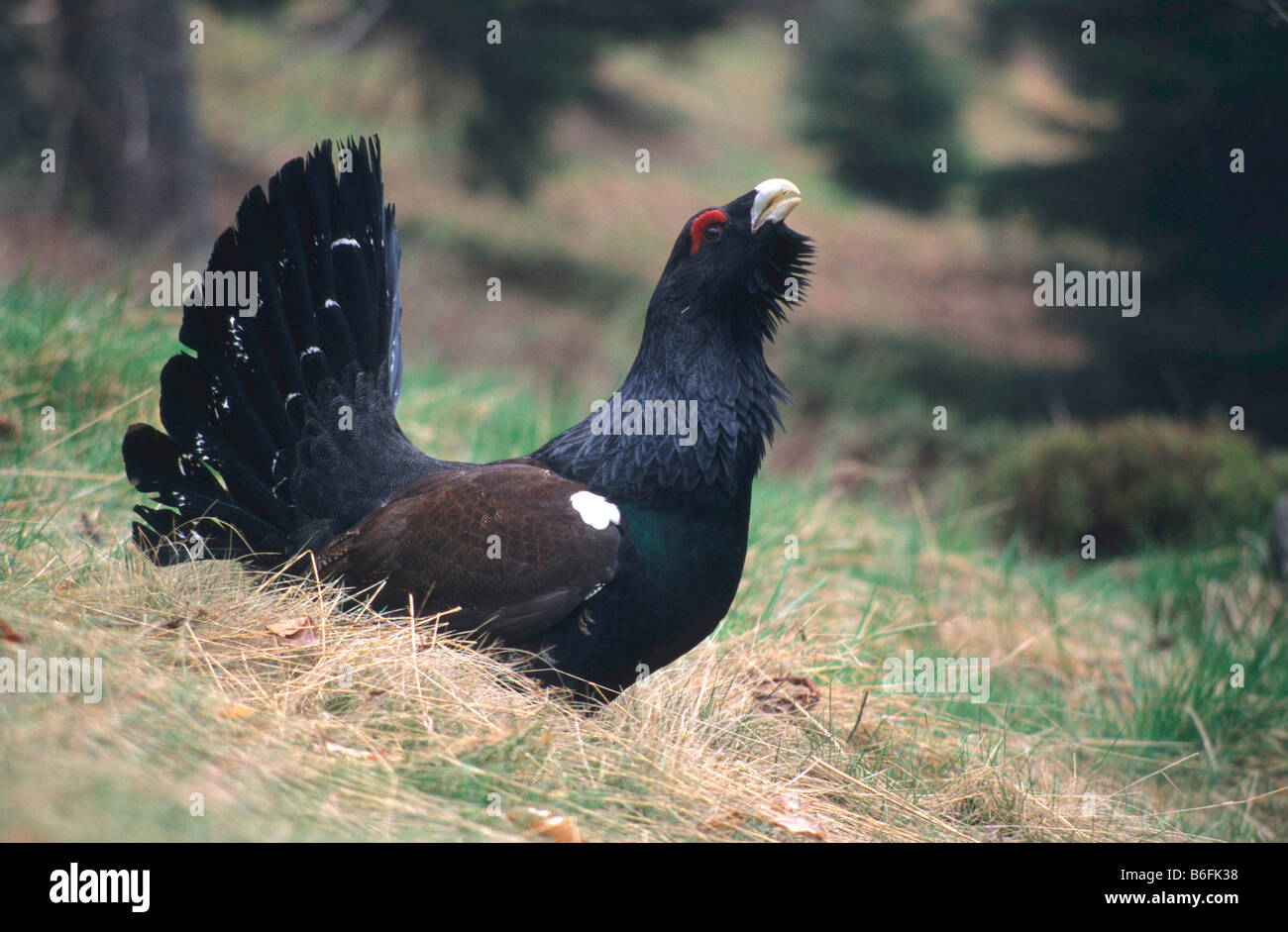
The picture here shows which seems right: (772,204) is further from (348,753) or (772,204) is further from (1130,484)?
(1130,484)

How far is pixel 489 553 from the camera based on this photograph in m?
3.28

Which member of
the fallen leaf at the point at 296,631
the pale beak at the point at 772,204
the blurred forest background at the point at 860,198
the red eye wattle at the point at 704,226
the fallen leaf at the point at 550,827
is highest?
the blurred forest background at the point at 860,198

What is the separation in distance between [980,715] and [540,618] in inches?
85.7

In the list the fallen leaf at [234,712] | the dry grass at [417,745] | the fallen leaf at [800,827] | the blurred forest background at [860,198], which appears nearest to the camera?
the dry grass at [417,745]

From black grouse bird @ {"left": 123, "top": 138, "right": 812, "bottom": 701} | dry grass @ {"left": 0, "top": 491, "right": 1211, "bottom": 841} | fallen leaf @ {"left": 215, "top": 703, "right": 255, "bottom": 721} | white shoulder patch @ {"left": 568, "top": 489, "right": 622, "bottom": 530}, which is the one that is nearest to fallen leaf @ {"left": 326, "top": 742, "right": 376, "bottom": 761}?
dry grass @ {"left": 0, "top": 491, "right": 1211, "bottom": 841}

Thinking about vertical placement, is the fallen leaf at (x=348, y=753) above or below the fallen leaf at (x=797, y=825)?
above

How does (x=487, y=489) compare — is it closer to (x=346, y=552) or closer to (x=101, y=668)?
(x=346, y=552)

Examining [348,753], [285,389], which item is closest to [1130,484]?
[285,389]

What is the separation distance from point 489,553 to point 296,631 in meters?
0.61

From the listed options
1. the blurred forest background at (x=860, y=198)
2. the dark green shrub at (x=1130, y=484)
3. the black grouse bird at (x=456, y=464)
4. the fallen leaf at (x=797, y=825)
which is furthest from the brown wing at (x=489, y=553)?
the dark green shrub at (x=1130, y=484)

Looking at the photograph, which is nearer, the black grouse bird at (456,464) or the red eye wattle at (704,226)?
the black grouse bird at (456,464)

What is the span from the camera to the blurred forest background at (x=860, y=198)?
27.3ft

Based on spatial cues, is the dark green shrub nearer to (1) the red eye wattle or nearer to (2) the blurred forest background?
(2) the blurred forest background

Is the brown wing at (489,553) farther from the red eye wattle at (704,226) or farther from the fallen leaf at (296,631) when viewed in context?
the red eye wattle at (704,226)
